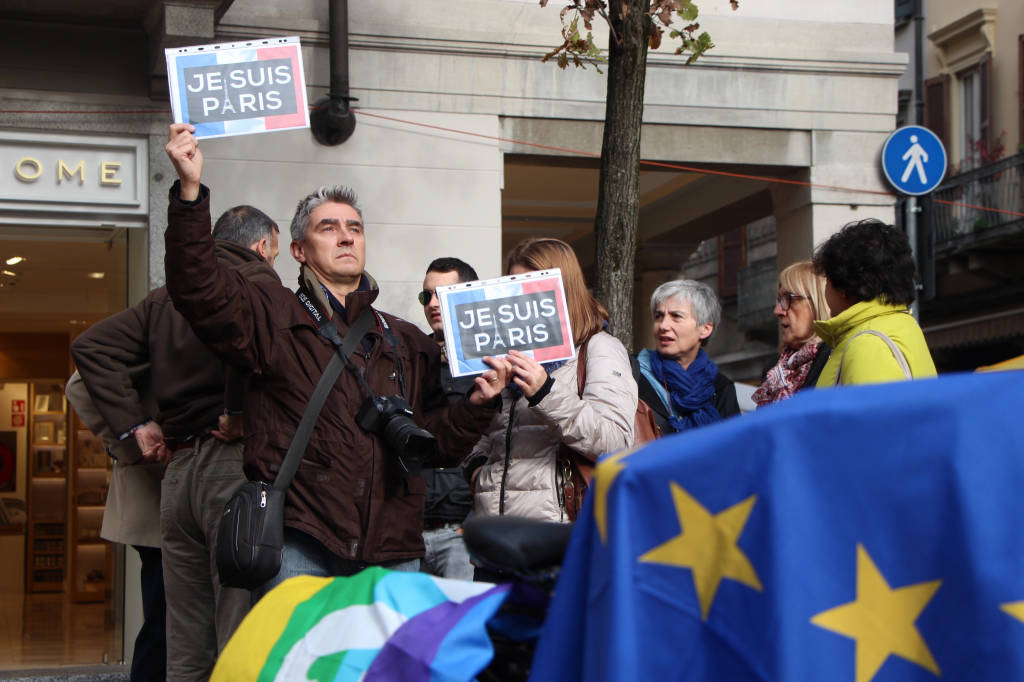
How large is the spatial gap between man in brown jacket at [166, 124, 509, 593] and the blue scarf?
148 cm

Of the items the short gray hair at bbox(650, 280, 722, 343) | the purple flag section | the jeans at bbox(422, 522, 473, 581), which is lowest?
the jeans at bbox(422, 522, 473, 581)

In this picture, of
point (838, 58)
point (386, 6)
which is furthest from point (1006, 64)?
point (386, 6)

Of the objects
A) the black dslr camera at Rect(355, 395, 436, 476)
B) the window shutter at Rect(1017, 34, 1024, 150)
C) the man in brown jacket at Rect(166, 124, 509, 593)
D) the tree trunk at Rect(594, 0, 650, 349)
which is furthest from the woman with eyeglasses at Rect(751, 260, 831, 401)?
the window shutter at Rect(1017, 34, 1024, 150)

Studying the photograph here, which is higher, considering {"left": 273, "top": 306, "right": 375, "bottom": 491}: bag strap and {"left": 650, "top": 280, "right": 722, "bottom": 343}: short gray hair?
{"left": 650, "top": 280, "right": 722, "bottom": 343}: short gray hair

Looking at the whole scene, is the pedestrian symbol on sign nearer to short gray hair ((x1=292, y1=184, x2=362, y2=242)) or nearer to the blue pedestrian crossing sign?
the blue pedestrian crossing sign

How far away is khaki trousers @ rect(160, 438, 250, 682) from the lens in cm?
491

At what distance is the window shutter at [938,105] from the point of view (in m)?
26.9

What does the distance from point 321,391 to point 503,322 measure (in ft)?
2.12

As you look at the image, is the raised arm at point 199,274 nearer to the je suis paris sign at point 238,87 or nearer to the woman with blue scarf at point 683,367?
the je suis paris sign at point 238,87

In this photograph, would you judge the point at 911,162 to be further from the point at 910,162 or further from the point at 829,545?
the point at 829,545

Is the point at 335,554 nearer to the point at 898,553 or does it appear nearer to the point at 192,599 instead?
the point at 192,599

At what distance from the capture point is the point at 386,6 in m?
9.20

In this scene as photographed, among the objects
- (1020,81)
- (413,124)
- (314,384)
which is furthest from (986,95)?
(314,384)

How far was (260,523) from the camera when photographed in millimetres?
4039
